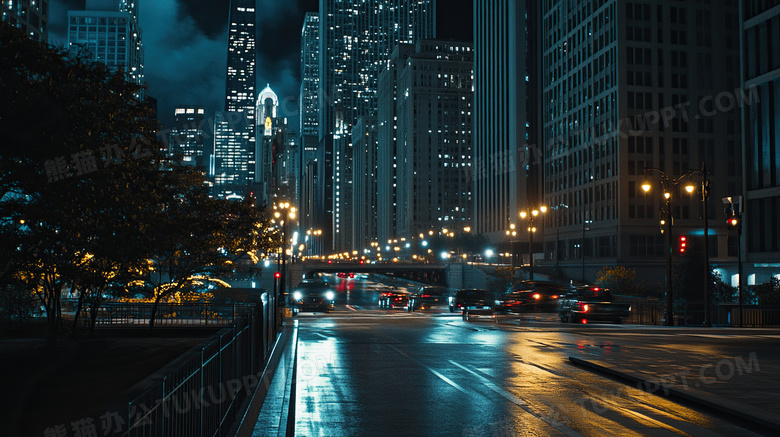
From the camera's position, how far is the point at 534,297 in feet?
152

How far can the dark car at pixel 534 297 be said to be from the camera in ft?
143

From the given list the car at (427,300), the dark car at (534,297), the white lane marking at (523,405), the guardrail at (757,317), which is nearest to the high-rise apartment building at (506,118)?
the car at (427,300)

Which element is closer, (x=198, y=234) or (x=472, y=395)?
(x=472, y=395)

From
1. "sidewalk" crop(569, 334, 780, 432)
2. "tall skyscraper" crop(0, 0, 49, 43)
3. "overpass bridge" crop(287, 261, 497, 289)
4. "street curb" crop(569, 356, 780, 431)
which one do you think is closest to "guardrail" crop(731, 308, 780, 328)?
"sidewalk" crop(569, 334, 780, 432)

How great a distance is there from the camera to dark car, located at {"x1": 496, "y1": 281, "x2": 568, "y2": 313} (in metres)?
43.7

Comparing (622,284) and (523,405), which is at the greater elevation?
(622,284)

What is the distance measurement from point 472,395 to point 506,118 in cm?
14456

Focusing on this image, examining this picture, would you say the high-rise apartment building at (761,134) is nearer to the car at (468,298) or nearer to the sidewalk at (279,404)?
the car at (468,298)

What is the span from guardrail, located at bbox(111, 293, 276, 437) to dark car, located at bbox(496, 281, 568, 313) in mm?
31398

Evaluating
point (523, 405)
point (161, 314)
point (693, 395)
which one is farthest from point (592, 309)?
point (523, 405)

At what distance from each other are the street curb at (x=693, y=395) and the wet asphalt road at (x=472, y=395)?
0.26 meters

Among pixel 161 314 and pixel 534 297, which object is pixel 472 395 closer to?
pixel 161 314

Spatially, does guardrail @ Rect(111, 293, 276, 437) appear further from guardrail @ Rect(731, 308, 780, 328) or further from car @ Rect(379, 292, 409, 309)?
car @ Rect(379, 292, 409, 309)

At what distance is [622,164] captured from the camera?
101 metres
